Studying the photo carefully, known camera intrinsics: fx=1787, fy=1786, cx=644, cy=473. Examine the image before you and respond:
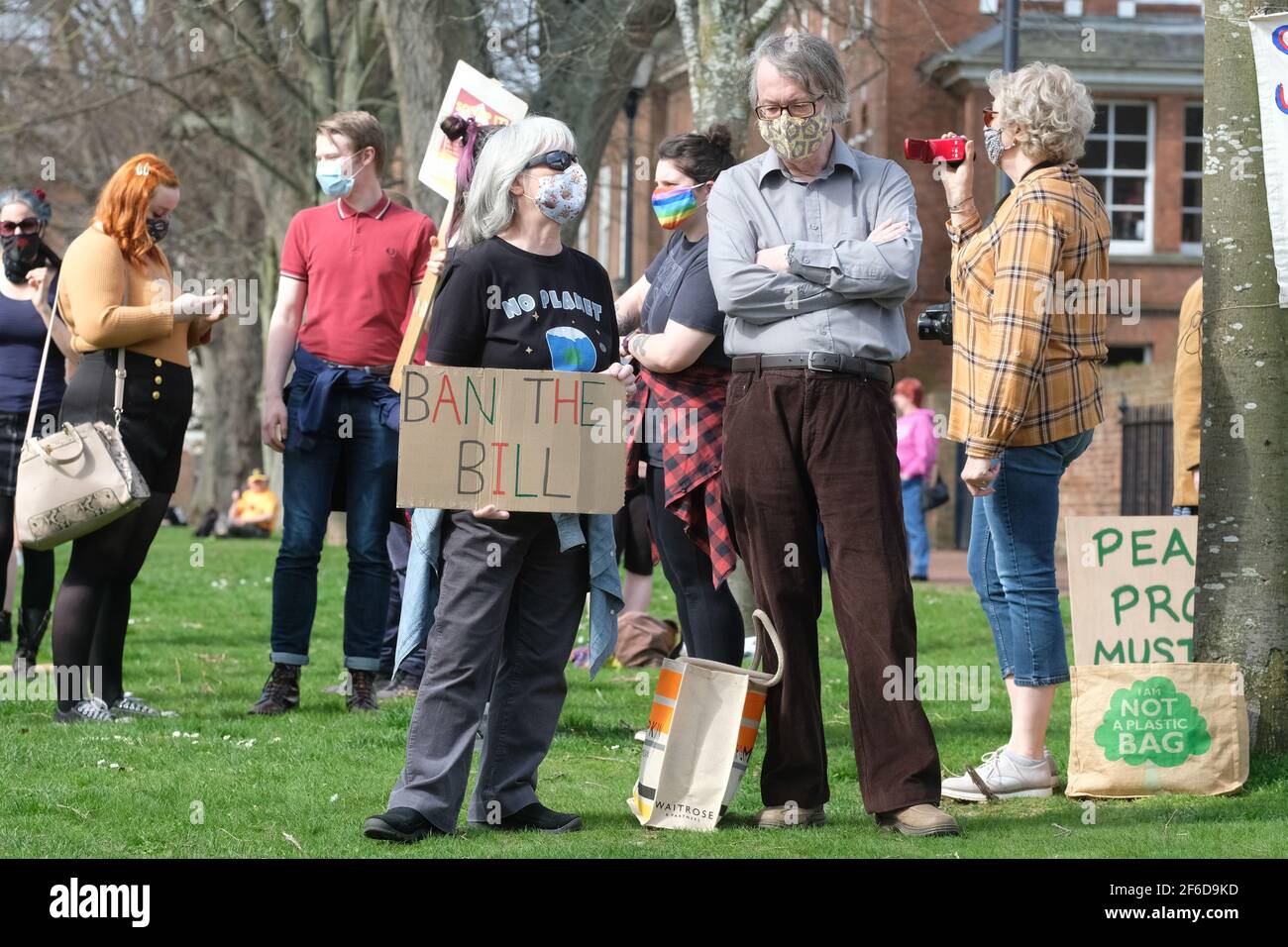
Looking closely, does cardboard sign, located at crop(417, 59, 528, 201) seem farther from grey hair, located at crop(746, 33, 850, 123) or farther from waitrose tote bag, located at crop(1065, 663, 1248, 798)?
waitrose tote bag, located at crop(1065, 663, 1248, 798)

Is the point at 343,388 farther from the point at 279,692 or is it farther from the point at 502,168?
the point at 502,168

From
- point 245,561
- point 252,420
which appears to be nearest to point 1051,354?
point 245,561

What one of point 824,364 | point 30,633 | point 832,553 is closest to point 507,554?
point 832,553

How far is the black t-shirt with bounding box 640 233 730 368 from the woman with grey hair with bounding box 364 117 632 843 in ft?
1.32

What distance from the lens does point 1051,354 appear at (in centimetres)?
564

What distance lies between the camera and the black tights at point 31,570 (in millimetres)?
8734

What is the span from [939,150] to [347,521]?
306 cm

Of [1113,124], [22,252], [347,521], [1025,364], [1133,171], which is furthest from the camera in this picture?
[1113,124]

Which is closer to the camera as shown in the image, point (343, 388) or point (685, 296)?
point (685, 296)

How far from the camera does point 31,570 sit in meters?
8.82

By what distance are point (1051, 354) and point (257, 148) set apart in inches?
793

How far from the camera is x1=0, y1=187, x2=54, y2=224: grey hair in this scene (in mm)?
8273

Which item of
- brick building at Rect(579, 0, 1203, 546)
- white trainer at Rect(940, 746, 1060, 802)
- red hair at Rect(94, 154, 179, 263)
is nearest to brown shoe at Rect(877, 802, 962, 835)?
white trainer at Rect(940, 746, 1060, 802)
